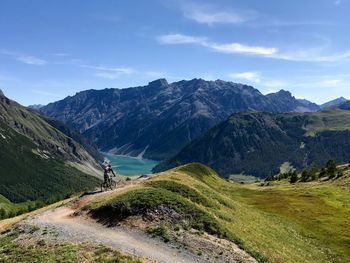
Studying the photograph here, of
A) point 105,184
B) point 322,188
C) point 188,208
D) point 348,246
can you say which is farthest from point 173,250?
point 322,188

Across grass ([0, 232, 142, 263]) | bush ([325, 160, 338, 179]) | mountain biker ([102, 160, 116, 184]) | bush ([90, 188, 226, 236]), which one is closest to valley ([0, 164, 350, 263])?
bush ([90, 188, 226, 236])

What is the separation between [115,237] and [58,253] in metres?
7.24

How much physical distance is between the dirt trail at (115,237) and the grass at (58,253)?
189 centimetres

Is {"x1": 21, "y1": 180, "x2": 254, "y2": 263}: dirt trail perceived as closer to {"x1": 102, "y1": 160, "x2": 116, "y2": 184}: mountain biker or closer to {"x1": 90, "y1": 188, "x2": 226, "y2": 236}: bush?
{"x1": 90, "y1": 188, "x2": 226, "y2": 236}: bush

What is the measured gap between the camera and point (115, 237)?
146ft

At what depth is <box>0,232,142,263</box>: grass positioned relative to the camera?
36.9m

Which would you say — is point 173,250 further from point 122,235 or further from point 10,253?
point 10,253

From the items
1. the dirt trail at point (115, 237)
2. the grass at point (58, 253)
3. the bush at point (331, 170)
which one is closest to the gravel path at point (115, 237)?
the dirt trail at point (115, 237)

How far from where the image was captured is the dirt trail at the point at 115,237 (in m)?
40.4

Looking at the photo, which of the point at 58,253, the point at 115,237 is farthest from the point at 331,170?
the point at 58,253

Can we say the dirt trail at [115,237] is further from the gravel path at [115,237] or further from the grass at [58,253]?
the grass at [58,253]

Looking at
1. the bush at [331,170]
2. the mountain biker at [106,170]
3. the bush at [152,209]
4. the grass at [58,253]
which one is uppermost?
the mountain biker at [106,170]

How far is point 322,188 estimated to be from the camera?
439ft

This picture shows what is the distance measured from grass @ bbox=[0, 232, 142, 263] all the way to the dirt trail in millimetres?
1891
